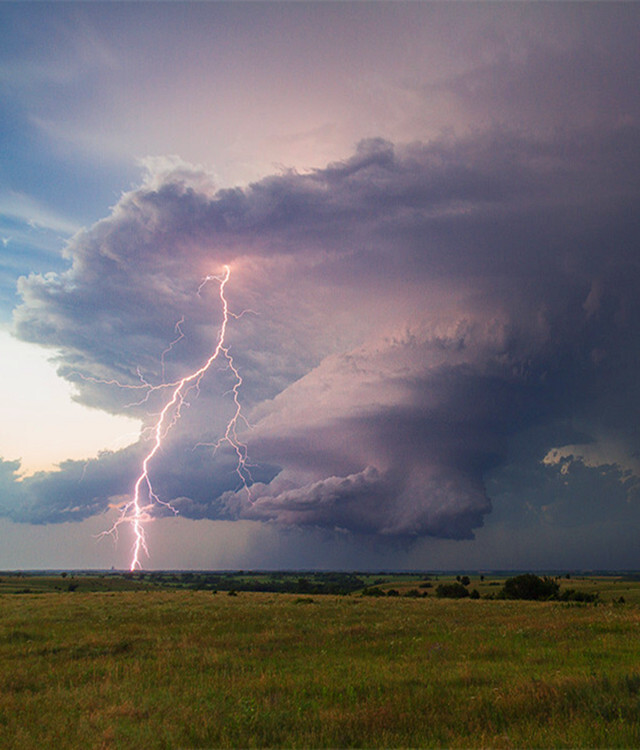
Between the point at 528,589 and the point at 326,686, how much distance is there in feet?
172

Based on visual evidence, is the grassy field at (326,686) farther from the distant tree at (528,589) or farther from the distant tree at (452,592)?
the distant tree at (452,592)

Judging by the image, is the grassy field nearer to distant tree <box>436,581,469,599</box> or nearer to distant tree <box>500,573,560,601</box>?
distant tree <box>500,573,560,601</box>

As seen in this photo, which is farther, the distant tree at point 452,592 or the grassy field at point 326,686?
the distant tree at point 452,592

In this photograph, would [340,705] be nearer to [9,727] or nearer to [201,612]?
[9,727]

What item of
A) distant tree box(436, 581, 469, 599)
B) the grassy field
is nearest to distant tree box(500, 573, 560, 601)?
distant tree box(436, 581, 469, 599)

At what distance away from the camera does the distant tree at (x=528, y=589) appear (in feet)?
179

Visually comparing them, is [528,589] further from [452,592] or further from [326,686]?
[326,686]

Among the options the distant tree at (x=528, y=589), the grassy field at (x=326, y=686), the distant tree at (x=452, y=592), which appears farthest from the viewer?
the distant tree at (x=452, y=592)

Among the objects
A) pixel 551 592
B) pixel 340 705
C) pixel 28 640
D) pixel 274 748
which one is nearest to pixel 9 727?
pixel 274 748

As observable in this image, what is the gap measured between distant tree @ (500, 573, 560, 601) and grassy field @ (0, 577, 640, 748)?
121ft

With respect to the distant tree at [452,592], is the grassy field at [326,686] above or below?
above

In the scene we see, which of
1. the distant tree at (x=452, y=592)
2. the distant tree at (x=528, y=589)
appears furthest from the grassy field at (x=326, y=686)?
the distant tree at (x=452, y=592)

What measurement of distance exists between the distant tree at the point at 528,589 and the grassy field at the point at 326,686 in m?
36.9

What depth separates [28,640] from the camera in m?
19.8
